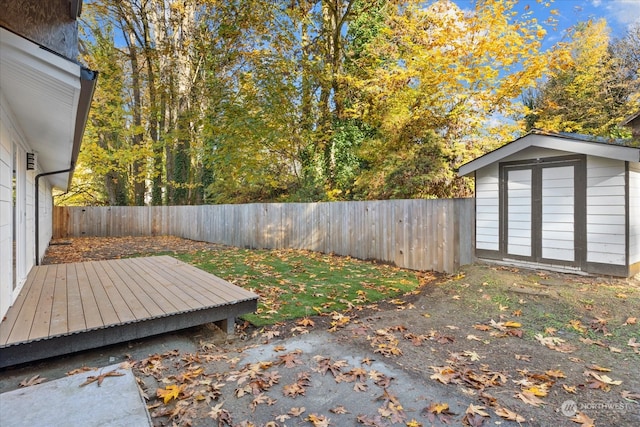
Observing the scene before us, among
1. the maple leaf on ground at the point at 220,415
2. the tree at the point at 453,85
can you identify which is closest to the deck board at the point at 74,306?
the maple leaf on ground at the point at 220,415

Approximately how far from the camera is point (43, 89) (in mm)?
2723

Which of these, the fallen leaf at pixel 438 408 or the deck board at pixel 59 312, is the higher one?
the deck board at pixel 59 312

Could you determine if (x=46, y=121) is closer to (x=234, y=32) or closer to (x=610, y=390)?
(x=610, y=390)

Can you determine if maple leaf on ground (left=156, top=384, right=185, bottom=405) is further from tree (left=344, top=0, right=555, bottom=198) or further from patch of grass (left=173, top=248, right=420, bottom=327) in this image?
tree (left=344, top=0, right=555, bottom=198)

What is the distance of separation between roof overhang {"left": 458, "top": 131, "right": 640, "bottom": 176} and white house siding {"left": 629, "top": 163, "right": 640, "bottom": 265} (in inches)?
15.9

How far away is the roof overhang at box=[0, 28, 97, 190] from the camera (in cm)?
200

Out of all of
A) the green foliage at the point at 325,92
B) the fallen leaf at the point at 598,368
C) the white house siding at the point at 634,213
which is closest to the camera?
the fallen leaf at the point at 598,368

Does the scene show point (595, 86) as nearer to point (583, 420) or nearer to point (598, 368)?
point (598, 368)

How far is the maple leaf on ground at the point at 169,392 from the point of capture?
8.06 ft

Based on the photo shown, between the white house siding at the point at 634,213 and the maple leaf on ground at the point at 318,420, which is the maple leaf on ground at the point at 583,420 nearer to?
the maple leaf on ground at the point at 318,420

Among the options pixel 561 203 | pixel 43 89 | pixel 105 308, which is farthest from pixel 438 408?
pixel 561 203

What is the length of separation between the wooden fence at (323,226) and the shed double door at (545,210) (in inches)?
32.0

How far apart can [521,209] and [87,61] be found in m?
15.9

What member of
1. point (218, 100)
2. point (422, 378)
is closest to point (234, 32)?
point (218, 100)
